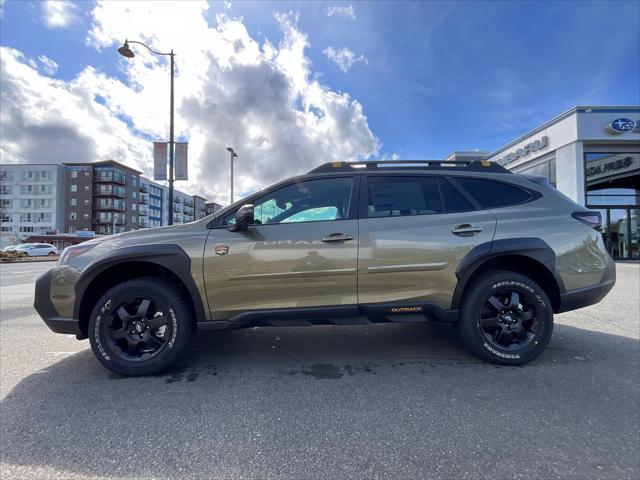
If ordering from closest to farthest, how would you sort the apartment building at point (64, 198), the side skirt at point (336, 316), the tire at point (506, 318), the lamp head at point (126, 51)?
the side skirt at point (336, 316), the tire at point (506, 318), the lamp head at point (126, 51), the apartment building at point (64, 198)

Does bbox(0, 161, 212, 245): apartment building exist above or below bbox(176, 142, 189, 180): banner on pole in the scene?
above

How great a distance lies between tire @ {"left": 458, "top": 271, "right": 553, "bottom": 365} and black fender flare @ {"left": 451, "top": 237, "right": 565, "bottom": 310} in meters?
0.15

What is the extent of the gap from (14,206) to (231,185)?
243 ft

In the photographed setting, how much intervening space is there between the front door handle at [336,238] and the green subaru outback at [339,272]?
0.04 ft

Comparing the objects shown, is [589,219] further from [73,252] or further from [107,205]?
[107,205]

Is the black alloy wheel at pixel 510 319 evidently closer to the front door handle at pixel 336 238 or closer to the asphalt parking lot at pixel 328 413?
the asphalt parking lot at pixel 328 413

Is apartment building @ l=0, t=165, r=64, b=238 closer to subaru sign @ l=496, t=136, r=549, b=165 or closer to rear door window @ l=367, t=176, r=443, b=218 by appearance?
subaru sign @ l=496, t=136, r=549, b=165

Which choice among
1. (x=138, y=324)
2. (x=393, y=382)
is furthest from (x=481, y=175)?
(x=138, y=324)

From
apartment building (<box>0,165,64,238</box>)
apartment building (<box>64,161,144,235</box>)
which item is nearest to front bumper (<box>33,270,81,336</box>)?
apartment building (<box>64,161,144,235</box>)

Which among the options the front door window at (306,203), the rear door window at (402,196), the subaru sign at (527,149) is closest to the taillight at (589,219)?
the rear door window at (402,196)

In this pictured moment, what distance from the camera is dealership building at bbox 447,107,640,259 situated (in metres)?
14.7

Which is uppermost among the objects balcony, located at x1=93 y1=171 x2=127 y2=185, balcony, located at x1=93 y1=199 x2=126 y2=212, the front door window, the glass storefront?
balcony, located at x1=93 y1=171 x2=127 y2=185

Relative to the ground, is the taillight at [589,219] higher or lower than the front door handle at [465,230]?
higher

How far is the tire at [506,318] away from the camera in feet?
9.90
